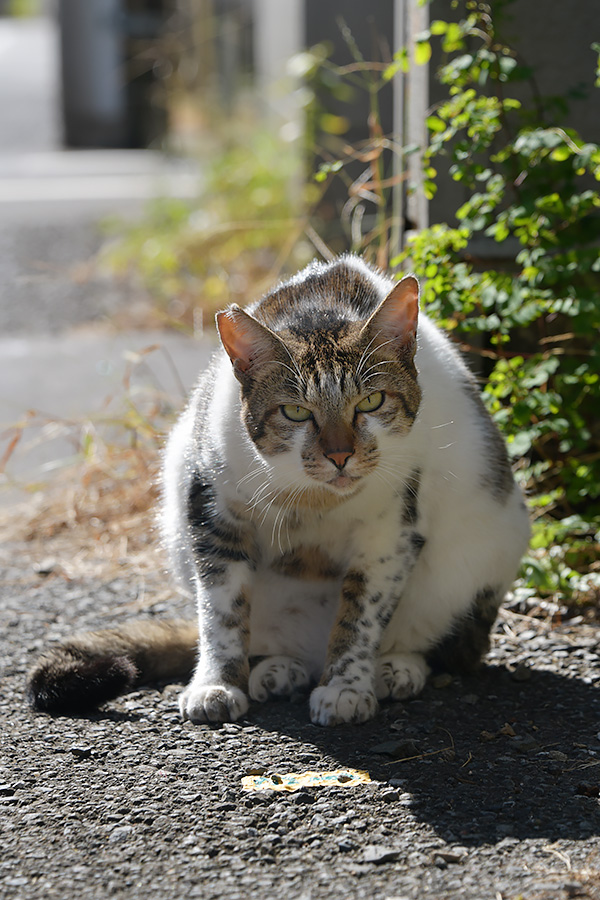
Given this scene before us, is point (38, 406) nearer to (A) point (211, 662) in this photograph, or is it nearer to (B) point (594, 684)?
(A) point (211, 662)

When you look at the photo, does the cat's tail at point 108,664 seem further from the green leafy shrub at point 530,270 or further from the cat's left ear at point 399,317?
the green leafy shrub at point 530,270

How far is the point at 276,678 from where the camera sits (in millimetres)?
3113

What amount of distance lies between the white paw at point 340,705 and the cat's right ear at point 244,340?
93cm

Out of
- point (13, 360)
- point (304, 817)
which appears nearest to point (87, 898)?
point (304, 817)

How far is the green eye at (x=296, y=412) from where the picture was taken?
2.80 meters

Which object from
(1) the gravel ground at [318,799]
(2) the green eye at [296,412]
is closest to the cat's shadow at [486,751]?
(1) the gravel ground at [318,799]

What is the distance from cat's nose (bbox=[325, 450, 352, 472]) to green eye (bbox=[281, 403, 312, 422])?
15cm

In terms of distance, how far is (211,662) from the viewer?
3.01 metres

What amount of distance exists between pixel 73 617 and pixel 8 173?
457 inches

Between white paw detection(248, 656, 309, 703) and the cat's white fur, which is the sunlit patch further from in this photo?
white paw detection(248, 656, 309, 703)

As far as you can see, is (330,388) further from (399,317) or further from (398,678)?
(398,678)

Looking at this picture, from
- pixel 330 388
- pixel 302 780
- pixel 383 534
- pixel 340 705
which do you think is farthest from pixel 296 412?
pixel 302 780

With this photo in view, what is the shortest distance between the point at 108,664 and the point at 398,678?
87 centimetres

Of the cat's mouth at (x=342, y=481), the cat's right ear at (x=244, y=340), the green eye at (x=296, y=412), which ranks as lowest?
the cat's mouth at (x=342, y=481)
